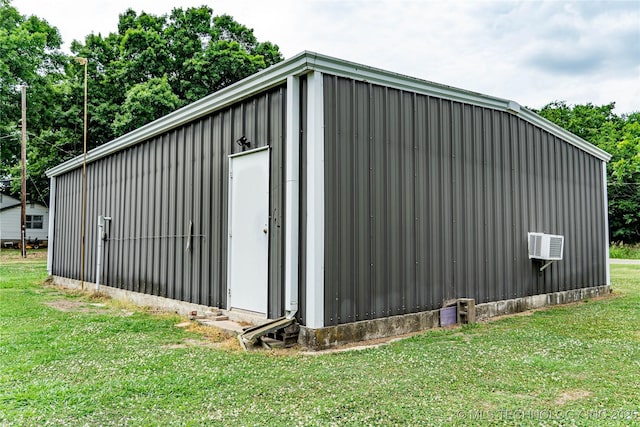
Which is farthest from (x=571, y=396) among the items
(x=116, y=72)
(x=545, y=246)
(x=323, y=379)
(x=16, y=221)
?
(x=16, y=221)

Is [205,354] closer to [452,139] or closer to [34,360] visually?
[34,360]

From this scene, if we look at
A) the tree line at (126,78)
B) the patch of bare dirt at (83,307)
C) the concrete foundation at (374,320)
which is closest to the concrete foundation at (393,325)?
the concrete foundation at (374,320)

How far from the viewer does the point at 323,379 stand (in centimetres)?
362

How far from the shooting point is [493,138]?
6902 mm

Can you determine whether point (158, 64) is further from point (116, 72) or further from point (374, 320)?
point (374, 320)

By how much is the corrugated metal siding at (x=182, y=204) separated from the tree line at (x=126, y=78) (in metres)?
12.2

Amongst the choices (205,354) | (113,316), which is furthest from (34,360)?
(113,316)

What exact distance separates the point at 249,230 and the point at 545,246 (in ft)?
14.8

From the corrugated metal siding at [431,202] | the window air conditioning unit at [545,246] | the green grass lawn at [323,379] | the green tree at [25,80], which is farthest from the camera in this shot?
the green tree at [25,80]

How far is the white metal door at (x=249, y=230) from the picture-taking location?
17.9ft

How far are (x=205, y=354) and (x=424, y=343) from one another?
2227 millimetres

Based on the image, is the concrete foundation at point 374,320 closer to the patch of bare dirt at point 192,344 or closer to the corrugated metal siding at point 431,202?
the corrugated metal siding at point 431,202

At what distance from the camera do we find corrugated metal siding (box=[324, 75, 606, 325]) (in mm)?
5008

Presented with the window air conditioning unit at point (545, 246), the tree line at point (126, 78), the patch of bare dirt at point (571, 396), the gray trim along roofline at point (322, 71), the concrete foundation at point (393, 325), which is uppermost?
the tree line at point (126, 78)
